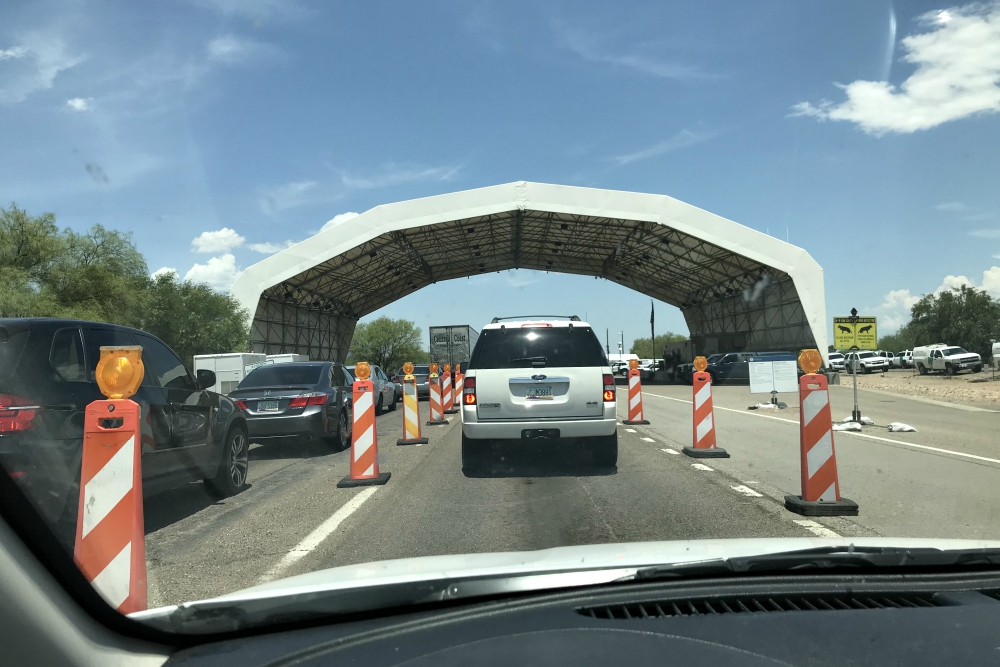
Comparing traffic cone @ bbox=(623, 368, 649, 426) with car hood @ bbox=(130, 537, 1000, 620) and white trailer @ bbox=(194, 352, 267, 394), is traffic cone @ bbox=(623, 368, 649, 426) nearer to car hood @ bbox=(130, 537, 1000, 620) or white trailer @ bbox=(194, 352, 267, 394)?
white trailer @ bbox=(194, 352, 267, 394)

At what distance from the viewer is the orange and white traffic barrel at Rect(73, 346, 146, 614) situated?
378 centimetres

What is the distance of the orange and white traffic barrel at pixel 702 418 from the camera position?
36.3ft

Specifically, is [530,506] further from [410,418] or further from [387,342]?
[387,342]

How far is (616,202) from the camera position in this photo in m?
32.6

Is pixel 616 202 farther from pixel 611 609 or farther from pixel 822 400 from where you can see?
pixel 611 609

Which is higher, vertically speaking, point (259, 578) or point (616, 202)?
point (616, 202)

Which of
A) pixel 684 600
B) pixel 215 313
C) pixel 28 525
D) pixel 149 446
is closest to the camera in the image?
pixel 28 525

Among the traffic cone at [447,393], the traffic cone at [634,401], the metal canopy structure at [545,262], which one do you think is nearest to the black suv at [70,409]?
the traffic cone at [634,401]

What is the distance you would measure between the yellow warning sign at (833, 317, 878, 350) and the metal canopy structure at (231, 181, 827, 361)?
1624 cm

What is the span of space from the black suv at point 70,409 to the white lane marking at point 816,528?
5398 mm

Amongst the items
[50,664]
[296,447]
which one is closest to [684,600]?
[50,664]

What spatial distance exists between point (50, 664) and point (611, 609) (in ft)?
5.35

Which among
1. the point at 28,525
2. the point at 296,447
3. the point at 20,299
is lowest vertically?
the point at 296,447

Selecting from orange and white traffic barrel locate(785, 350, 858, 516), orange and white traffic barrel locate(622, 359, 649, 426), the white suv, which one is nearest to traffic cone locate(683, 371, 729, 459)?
the white suv
